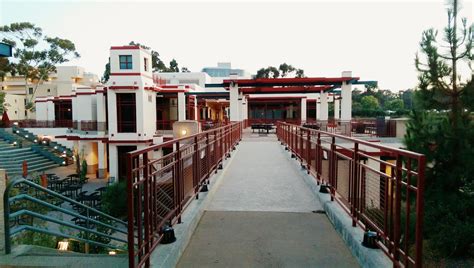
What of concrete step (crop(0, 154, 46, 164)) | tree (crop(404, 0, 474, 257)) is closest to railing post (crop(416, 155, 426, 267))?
tree (crop(404, 0, 474, 257))

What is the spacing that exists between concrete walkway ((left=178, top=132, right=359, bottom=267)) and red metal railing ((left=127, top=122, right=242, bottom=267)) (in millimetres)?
475

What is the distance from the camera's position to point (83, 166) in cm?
2628

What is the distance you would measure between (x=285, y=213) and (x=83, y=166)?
24637mm

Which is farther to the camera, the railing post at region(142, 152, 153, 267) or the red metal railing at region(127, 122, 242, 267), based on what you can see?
the railing post at region(142, 152, 153, 267)

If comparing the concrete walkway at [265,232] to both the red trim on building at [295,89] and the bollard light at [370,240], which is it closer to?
the bollard light at [370,240]

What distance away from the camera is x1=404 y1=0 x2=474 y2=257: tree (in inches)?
265

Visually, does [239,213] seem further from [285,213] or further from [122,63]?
[122,63]

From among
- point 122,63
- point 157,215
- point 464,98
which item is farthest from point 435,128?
point 122,63

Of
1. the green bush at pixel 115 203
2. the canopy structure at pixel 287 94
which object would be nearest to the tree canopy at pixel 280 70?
the canopy structure at pixel 287 94

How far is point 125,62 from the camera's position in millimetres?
23828

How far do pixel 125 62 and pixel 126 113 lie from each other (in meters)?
3.72

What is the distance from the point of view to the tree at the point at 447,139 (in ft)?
22.0

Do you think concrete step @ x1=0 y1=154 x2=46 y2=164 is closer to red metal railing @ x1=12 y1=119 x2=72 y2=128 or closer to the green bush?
red metal railing @ x1=12 y1=119 x2=72 y2=128

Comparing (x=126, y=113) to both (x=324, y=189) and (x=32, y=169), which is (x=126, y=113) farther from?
(x=324, y=189)
